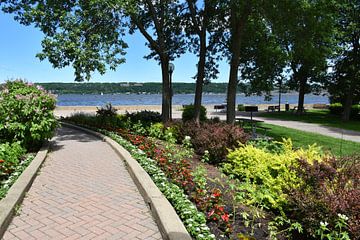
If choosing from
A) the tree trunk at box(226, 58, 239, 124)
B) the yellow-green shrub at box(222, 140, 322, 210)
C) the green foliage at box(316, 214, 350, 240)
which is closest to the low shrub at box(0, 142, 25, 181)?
the yellow-green shrub at box(222, 140, 322, 210)

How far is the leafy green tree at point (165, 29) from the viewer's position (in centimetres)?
1473

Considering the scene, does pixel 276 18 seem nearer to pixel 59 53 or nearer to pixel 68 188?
pixel 59 53

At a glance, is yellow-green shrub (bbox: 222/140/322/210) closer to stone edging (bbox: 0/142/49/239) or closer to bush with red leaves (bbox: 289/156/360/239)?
bush with red leaves (bbox: 289/156/360/239)

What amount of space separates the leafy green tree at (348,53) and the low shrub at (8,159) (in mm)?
23896

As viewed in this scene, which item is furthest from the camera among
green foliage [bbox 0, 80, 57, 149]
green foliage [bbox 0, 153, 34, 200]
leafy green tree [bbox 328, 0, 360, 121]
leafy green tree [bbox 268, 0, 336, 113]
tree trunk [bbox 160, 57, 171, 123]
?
leafy green tree [bbox 328, 0, 360, 121]

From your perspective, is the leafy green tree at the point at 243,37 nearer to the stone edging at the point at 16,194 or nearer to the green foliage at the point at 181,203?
the green foliage at the point at 181,203

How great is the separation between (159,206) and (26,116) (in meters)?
5.98

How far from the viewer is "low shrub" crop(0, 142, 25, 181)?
6.27 m

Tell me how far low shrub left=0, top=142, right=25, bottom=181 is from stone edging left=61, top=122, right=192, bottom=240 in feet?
7.82

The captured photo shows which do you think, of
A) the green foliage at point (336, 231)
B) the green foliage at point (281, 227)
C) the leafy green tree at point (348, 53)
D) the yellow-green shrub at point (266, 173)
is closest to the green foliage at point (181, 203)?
the green foliage at point (281, 227)

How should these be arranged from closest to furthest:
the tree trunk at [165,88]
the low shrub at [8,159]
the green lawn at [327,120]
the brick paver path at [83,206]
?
the brick paver path at [83,206] → the low shrub at [8,159] → the tree trunk at [165,88] → the green lawn at [327,120]

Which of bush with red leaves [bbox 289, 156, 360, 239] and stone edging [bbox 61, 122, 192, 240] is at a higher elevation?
bush with red leaves [bbox 289, 156, 360, 239]

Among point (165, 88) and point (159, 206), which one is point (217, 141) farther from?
point (165, 88)

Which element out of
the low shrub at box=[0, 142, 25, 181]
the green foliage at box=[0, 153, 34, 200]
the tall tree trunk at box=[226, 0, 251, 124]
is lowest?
the green foliage at box=[0, 153, 34, 200]
